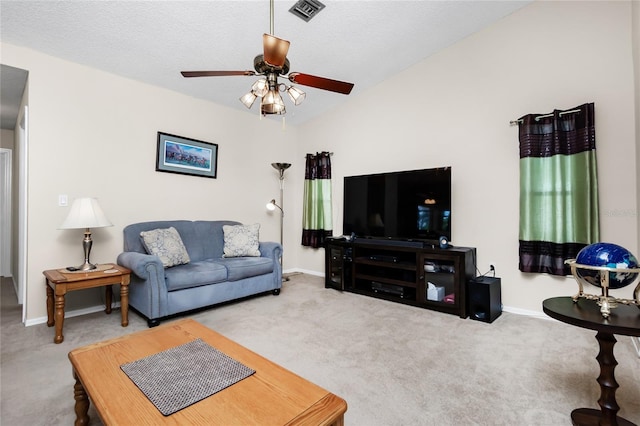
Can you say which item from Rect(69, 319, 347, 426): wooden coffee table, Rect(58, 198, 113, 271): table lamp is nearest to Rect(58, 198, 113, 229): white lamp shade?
Rect(58, 198, 113, 271): table lamp

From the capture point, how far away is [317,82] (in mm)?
1933

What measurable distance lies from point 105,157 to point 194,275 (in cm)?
167

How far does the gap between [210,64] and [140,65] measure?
2.37ft

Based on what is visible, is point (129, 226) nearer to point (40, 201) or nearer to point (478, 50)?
point (40, 201)

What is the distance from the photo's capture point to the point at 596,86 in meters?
2.64

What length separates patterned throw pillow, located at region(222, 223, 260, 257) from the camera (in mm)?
3754

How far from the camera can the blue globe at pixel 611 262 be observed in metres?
1.31

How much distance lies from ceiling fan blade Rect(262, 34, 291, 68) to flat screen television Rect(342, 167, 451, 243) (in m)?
2.25

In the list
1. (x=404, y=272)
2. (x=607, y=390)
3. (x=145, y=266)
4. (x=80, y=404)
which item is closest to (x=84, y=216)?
(x=145, y=266)

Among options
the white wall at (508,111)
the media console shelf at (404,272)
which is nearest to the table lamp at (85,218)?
the media console shelf at (404,272)

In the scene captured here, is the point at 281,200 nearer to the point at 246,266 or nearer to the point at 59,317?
the point at 246,266

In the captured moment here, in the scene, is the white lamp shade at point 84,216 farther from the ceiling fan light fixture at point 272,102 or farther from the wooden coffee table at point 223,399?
the ceiling fan light fixture at point 272,102

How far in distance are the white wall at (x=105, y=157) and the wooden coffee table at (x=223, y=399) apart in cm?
218

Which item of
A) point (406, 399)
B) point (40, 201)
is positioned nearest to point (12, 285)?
point (40, 201)
